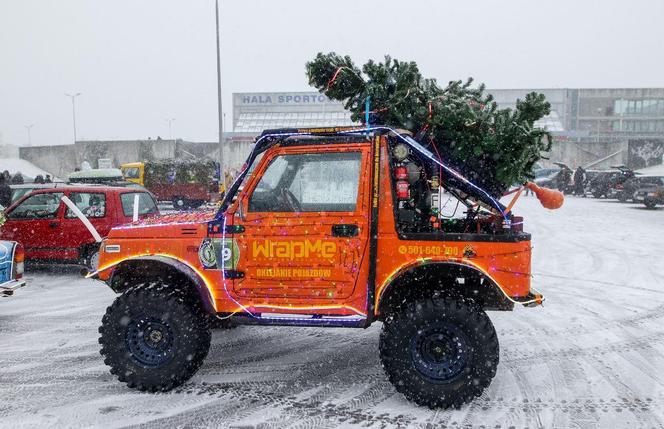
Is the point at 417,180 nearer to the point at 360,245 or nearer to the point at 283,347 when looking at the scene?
the point at 360,245

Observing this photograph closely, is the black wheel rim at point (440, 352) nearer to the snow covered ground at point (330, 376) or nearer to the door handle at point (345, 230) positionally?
the snow covered ground at point (330, 376)

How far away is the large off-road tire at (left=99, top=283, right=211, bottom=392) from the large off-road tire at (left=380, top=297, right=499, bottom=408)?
5.47ft

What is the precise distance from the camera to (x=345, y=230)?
14.8 ft

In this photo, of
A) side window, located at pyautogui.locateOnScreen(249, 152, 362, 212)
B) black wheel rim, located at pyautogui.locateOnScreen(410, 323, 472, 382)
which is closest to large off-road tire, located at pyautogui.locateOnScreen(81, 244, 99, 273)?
side window, located at pyautogui.locateOnScreen(249, 152, 362, 212)

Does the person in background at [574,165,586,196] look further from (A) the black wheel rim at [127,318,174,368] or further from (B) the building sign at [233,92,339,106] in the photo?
(B) the building sign at [233,92,339,106]

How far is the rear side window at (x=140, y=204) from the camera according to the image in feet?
32.9

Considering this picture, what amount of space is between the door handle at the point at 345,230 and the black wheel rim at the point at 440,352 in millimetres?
932

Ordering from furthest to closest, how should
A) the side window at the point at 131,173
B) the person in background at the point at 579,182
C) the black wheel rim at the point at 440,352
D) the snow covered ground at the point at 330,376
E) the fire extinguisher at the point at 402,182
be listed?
1. the person in background at the point at 579,182
2. the side window at the point at 131,173
3. the fire extinguisher at the point at 402,182
4. the black wheel rim at the point at 440,352
5. the snow covered ground at the point at 330,376

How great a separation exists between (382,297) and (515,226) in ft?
4.35

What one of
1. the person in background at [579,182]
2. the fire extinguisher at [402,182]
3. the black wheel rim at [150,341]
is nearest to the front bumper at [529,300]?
the fire extinguisher at [402,182]

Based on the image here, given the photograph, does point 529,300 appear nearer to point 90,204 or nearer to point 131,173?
point 90,204

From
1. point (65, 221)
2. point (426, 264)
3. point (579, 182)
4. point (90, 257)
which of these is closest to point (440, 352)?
point (426, 264)

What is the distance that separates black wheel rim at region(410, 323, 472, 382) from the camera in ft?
14.2

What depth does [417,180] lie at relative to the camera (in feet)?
15.5
